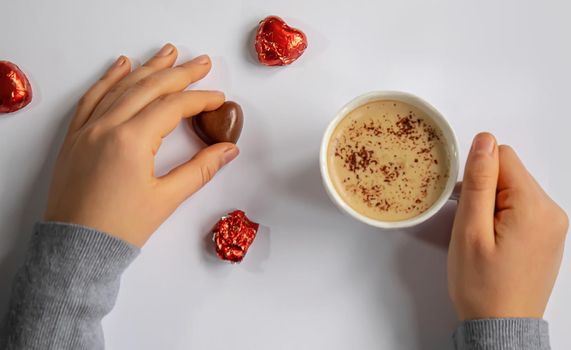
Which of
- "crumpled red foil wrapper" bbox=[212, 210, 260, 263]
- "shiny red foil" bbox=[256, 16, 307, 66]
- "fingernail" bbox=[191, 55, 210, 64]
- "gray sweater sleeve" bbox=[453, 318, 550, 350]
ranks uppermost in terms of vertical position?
"shiny red foil" bbox=[256, 16, 307, 66]

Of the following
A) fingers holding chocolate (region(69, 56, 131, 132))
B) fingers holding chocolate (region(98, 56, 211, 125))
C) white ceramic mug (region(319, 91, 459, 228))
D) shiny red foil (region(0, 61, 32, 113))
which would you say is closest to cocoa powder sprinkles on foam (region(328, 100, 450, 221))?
white ceramic mug (region(319, 91, 459, 228))

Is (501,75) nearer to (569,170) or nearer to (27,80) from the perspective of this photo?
(569,170)

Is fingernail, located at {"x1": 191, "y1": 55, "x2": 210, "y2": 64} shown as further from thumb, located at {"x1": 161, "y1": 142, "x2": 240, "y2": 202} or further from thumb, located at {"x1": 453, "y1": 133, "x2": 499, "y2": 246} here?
thumb, located at {"x1": 453, "y1": 133, "x2": 499, "y2": 246}

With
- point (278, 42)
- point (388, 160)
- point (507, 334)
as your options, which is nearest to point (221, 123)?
point (278, 42)

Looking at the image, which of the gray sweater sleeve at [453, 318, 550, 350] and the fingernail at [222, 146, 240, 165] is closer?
the gray sweater sleeve at [453, 318, 550, 350]

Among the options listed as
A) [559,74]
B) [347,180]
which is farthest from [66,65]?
[559,74]

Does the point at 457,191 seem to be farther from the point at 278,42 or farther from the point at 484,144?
the point at 278,42

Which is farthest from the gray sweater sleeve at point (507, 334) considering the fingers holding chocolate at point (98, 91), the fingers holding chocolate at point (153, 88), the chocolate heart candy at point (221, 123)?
the fingers holding chocolate at point (98, 91)
